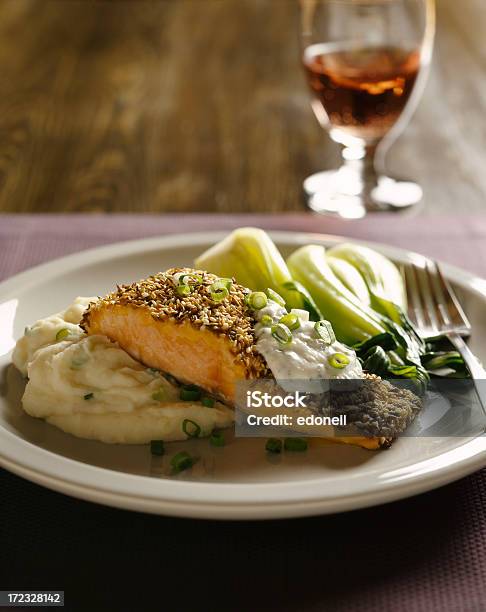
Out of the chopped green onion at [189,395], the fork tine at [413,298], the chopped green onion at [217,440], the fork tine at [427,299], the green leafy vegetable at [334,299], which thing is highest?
the chopped green onion at [189,395]

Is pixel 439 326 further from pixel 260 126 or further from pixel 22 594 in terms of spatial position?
pixel 260 126

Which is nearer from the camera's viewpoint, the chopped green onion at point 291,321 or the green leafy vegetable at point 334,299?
the chopped green onion at point 291,321

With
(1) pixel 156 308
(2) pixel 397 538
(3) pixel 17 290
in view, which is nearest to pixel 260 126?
(3) pixel 17 290

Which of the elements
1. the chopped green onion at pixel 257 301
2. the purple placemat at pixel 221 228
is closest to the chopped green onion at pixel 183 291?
the chopped green onion at pixel 257 301

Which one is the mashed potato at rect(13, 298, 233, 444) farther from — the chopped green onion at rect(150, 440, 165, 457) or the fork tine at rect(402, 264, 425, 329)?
the fork tine at rect(402, 264, 425, 329)

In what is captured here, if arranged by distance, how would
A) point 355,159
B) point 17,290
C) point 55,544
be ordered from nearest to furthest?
point 55,544, point 17,290, point 355,159

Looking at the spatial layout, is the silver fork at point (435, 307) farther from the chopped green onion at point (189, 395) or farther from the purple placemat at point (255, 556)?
the chopped green onion at point (189, 395)

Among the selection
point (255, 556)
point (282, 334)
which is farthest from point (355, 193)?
point (255, 556)

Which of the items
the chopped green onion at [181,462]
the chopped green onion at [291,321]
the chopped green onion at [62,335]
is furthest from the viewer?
the chopped green onion at [62,335]
